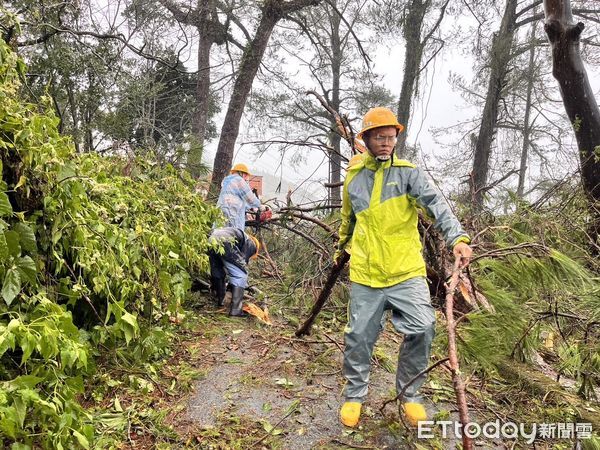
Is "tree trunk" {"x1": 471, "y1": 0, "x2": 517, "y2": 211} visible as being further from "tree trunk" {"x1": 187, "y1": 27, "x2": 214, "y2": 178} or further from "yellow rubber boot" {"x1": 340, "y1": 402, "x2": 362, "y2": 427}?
"tree trunk" {"x1": 187, "y1": 27, "x2": 214, "y2": 178}

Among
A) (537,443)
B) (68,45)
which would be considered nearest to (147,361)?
(537,443)

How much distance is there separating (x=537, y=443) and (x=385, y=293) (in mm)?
1104

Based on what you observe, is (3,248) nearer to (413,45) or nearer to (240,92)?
(240,92)

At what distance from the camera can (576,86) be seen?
504cm

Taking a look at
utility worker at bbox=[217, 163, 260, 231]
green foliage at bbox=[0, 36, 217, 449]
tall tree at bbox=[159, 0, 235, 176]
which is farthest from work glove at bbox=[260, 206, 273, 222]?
green foliage at bbox=[0, 36, 217, 449]

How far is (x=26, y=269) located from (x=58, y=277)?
534 mm

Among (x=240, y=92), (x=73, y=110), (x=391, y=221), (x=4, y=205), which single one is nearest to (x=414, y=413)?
(x=391, y=221)

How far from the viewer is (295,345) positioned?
3361 millimetres

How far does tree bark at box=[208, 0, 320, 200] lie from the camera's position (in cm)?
744

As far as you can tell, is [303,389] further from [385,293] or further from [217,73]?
[217,73]

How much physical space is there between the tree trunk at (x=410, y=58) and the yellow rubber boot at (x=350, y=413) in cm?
557

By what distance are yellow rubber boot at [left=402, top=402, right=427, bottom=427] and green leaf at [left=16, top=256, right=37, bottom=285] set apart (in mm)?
1919

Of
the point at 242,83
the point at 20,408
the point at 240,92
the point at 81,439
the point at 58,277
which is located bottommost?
the point at 81,439

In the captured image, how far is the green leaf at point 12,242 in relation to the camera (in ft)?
5.52
